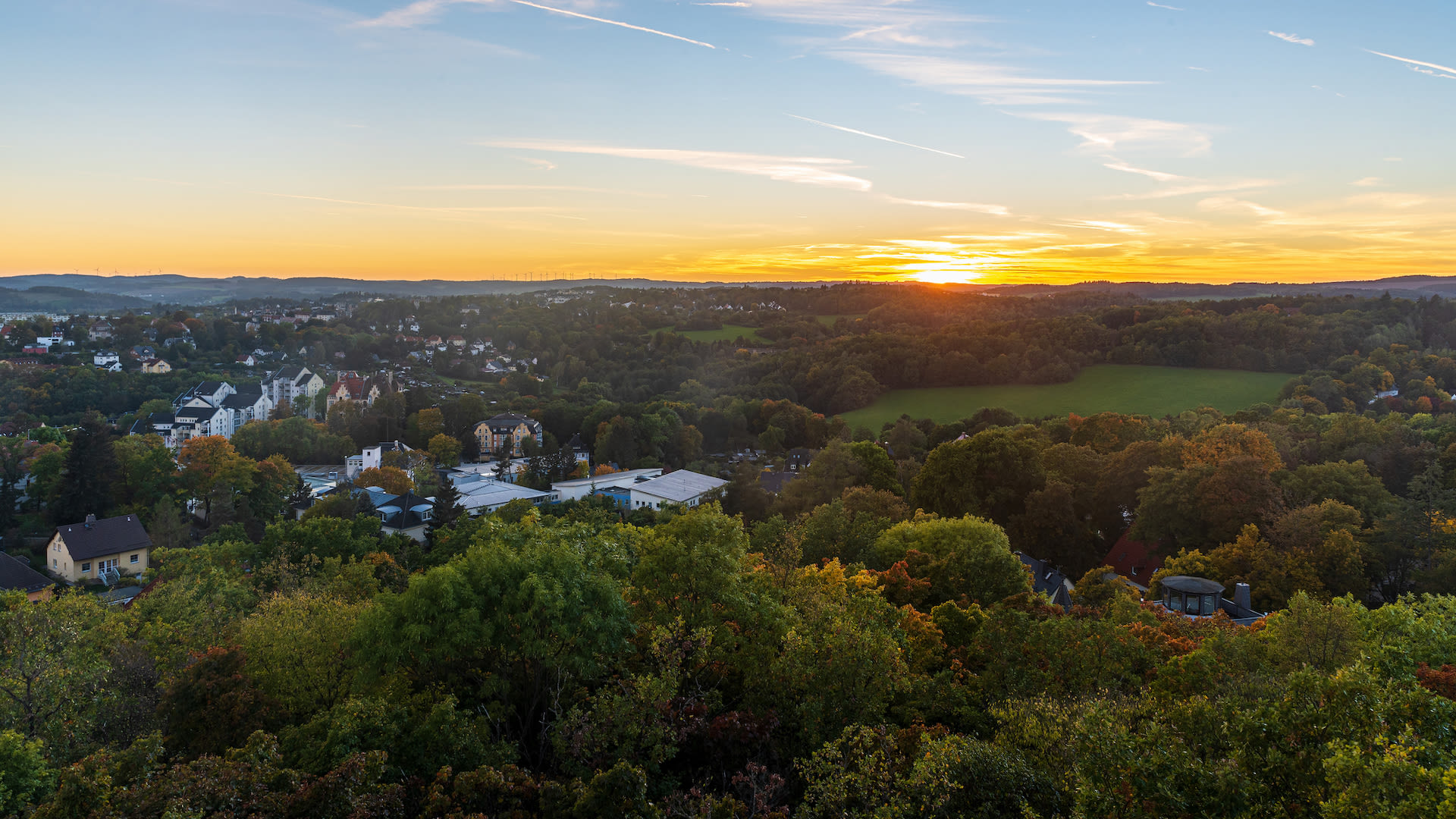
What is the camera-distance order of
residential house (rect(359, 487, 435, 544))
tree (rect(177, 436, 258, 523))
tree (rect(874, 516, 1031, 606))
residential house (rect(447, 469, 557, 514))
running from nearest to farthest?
tree (rect(874, 516, 1031, 606)) < residential house (rect(359, 487, 435, 544)) < tree (rect(177, 436, 258, 523)) < residential house (rect(447, 469, 557, 514))

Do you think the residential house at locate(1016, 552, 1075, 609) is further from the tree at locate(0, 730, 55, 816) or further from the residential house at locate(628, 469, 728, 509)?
the tree at locate(0, 730, 55, 816)

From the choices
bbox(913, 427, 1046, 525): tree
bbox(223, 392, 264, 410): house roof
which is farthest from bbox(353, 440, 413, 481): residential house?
bbox(913, 427, 1046, 525): tree

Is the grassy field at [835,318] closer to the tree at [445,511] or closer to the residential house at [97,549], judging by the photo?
the tree at [445,511]

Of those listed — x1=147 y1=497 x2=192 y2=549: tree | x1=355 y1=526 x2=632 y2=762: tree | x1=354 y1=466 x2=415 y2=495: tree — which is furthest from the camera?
x1=354 y1=466 x2=415 y2=495: tree

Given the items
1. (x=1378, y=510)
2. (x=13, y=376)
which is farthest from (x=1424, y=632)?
(x=13, y=376)

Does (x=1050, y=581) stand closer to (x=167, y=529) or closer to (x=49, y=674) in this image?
(x=49, y=674)

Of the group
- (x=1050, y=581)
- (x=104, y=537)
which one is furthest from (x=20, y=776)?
(x=104, y=537)

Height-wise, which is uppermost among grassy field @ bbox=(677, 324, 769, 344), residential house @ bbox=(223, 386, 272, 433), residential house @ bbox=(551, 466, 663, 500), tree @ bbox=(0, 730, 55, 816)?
grassy field @ bbox=(677, 324, 769, 344)
